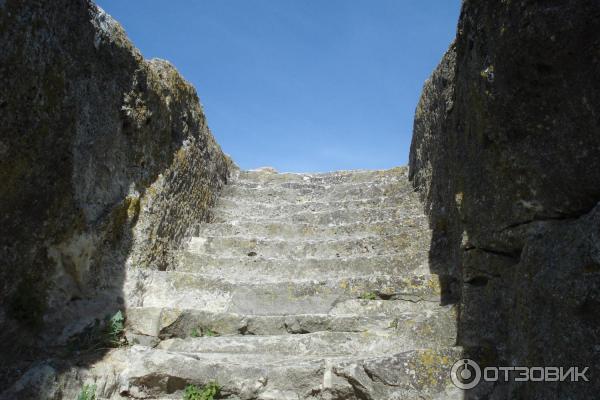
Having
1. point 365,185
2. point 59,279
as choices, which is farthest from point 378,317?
point 365,185

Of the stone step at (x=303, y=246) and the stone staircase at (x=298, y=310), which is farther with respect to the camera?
the stone step at (x=303, y=246)

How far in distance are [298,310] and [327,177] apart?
3977mm

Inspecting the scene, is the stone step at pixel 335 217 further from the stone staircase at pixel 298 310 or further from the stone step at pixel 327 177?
the stone step at pixel 327 177

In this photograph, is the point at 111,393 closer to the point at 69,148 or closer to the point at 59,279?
the point at 59,279

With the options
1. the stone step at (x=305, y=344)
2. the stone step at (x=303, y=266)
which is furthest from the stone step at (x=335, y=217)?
the stone step at (x=305, y=344)

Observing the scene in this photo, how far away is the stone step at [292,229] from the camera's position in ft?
17.5

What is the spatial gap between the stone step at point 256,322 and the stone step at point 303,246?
1.10 m

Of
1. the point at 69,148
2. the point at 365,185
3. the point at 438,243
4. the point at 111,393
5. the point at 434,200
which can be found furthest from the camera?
Answer: the point at 365,185

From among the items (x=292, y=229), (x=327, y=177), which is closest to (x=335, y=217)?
(x=292, y=229)

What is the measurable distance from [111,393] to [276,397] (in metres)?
0.99

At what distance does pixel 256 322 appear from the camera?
Result: 3.70 metres

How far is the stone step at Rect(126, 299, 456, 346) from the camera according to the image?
348 centimetres

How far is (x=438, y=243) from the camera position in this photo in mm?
4406

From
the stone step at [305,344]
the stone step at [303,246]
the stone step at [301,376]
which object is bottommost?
the stone step at [301,376]
